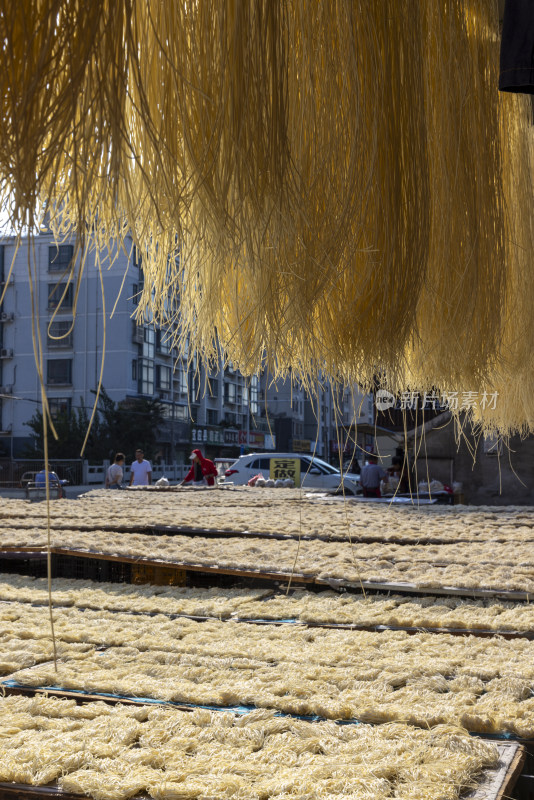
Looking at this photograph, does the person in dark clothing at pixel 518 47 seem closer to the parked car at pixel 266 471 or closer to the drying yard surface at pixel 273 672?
the drying yard surface at pixel 273 672

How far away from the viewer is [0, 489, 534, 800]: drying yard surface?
1.38m

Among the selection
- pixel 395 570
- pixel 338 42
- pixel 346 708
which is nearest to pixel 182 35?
pixel 338 42

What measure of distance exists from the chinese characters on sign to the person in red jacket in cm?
266

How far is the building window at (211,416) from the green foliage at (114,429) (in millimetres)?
4607

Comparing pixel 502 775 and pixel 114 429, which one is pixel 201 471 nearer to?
pixel 502 775

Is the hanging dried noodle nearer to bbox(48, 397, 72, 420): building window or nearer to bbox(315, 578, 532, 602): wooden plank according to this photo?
bbox(315, 578, 532, 602): wooden plank

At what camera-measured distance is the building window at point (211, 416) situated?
30062 millimetres

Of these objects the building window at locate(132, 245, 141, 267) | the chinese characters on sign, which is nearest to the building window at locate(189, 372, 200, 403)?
the building window at locate(132, 245, 141, 267)

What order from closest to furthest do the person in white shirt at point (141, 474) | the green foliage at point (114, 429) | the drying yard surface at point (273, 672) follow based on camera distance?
the drying yard surface at point (273, 672), the person in white shirt at point (141, 474), the green foliage at point (114, 429)

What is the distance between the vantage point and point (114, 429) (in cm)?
2394

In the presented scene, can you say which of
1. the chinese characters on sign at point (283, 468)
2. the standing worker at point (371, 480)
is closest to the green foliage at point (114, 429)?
the chinese characters on sign at point (283, 468)

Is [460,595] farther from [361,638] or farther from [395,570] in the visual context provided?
[361,638]

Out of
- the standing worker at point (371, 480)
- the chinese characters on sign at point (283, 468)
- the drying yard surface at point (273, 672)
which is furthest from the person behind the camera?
the chinese characters on sign at point (283, 468)

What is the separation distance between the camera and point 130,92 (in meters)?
0.68
